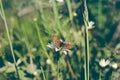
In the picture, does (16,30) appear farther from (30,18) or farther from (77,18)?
(77,18)

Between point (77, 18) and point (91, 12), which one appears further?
point (91, 12)

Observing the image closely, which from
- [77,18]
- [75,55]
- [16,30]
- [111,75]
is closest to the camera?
[111,75]

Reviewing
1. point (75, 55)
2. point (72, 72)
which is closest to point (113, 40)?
point (75, 55)

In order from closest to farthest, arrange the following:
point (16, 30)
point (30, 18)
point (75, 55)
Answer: point (75, 55), point (16, 30), point (30, 18)

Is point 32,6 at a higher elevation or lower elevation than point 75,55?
higher

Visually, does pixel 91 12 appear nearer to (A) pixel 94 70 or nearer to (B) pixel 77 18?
(B) pixel 77 18

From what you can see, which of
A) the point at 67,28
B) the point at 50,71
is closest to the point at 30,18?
the point at 67,28
